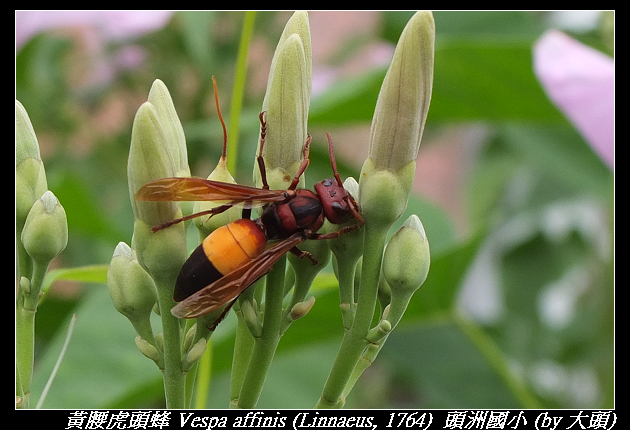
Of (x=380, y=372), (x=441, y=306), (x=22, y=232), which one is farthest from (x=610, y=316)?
(x=380, y=372)

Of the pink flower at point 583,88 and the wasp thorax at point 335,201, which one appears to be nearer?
the wasp thorax at point 335,201

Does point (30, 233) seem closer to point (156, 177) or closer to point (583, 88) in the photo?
point (156, 177)

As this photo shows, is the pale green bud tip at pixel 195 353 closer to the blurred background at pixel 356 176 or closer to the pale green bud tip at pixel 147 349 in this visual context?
the pale green bud tip at pixel 147 349

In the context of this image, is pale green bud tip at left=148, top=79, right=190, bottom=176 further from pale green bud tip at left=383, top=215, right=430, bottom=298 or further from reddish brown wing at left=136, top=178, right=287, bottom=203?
pale green bud tip at left=383, top=215, right=430, bottom=298

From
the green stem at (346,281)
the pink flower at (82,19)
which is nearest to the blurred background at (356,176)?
the pink flower at (82,19)

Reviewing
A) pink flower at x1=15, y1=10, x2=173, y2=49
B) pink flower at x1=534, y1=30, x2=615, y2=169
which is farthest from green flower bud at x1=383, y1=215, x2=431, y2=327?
pink flower at x1=15, y1=10, x2=173, y2=49

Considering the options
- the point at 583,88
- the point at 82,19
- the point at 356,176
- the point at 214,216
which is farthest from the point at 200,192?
the point at 356,176

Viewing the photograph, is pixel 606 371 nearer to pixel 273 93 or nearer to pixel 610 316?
pixel 610 316
